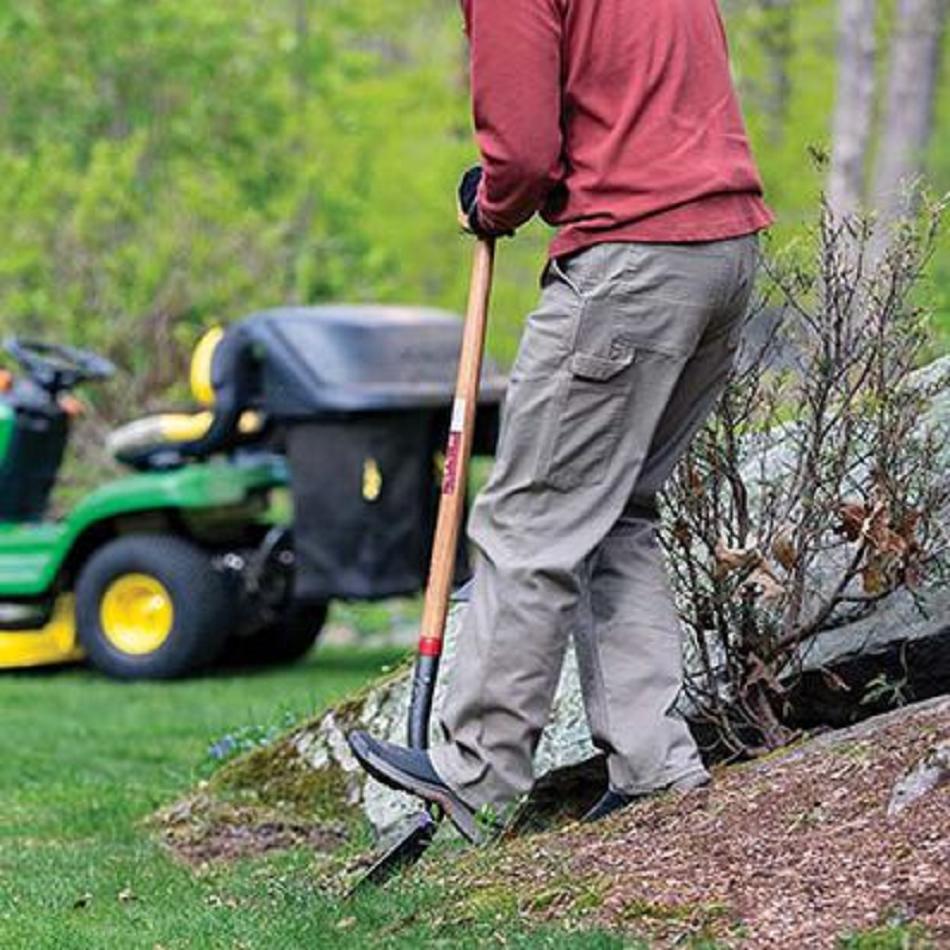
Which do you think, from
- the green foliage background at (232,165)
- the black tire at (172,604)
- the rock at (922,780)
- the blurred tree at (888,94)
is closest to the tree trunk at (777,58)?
the green foliage background at (232,165)

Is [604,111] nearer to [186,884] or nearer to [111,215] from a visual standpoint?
[186,884]

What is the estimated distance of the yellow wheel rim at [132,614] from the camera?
10.6m

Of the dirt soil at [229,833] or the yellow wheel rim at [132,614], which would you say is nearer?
the dirt soil at [229,833]

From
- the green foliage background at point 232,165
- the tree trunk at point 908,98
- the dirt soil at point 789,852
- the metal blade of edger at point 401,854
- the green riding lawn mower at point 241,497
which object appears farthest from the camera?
the tree trunk at point 908,98

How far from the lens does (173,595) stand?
1051 centimetres

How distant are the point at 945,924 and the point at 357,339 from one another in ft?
21.4

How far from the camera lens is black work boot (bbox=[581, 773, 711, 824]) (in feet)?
16.7

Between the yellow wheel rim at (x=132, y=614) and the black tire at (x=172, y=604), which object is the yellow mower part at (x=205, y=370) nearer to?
the black tire at (x=172, y=604)

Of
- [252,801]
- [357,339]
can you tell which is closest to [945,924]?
[252,801]

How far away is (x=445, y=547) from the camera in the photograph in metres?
5.15

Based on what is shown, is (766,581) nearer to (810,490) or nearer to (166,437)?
(810,490)

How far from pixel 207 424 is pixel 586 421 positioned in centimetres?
→ 584

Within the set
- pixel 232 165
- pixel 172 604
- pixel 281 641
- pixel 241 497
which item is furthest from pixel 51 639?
pixel 232 165

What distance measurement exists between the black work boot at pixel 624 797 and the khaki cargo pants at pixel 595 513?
0.7 inches
